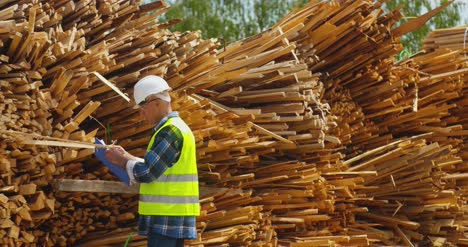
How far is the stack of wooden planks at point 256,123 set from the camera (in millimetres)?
5797

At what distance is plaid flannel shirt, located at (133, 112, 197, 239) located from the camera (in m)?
5.51

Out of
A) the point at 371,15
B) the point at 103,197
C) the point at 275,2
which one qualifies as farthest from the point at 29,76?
the point at 275,2

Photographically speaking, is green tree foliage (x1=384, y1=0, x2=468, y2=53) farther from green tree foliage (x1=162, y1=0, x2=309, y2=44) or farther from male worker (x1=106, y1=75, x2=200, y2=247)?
male worker (x1=106, y1=75, x2=200, y2=247)

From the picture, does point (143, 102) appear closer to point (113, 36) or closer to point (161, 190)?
point (161, 190)

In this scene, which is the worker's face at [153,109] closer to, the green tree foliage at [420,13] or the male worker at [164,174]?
the male worker at [164,174]

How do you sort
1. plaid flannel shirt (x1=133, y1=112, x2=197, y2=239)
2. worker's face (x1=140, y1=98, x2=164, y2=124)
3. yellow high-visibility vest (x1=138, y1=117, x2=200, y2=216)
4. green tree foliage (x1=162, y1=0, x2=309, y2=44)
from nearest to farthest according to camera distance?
plaid flannel shirt (x1=133, y1=112, x2=197, y2=239), yellow high-visibility vest (x1=138, y1=117, x2=200, y2=216), worker's face (x1=140, y1=98, x2=164, y2=124), green tree foliage (x1=162, y1=0, x2=309, y2=44)

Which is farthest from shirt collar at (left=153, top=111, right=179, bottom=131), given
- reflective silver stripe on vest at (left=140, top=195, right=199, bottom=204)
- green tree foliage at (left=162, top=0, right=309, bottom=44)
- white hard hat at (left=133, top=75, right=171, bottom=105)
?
green tree foliage at (left=162, top=0, right=309, bottom=44)

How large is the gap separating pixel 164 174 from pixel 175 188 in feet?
0.34

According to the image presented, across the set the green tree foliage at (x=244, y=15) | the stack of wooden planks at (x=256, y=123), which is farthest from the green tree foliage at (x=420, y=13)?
the stack of wooden planks at (x=256, y=123)

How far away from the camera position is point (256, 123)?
723cm

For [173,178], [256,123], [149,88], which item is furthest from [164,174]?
[256,123]

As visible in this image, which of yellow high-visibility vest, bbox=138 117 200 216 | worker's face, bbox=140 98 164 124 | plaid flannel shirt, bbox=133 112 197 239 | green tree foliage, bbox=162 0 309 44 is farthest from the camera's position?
green tree foliage, bbox=162 0 309 44

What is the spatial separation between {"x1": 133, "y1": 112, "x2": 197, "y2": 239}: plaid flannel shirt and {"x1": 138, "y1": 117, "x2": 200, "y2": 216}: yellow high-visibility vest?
0.11 feet

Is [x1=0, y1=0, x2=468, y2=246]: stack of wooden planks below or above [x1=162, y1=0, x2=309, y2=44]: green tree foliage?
below
